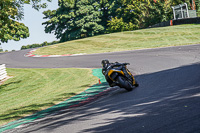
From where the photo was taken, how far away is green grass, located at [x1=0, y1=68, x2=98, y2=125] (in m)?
9.45

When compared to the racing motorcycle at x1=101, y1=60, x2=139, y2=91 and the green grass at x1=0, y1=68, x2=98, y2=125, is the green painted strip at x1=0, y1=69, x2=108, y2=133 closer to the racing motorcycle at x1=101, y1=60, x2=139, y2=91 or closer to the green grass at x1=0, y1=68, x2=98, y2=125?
the green grass at x1=0, y1=68, x2=98, y2=125

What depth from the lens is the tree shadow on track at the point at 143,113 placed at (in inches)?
199

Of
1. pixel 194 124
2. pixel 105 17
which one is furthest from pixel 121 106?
pixel 105 17

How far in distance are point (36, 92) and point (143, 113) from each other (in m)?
8.38

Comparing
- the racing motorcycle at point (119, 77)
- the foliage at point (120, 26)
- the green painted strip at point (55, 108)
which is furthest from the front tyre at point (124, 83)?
the foliage at point (120, 26)

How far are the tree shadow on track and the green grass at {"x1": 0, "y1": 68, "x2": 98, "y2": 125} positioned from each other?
2.22m

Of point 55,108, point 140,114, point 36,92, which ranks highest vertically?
point 140,114

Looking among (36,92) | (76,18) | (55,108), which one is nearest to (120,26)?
(76,18)

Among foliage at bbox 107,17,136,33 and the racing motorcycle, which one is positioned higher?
foliage at bbox 107,17,136,33

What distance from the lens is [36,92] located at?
13.3 meters

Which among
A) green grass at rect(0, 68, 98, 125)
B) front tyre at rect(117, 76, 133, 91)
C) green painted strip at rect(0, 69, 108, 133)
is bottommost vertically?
green grass at rect(0, 68, 98, 125)

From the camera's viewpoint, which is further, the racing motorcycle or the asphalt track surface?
the racing motorcycle

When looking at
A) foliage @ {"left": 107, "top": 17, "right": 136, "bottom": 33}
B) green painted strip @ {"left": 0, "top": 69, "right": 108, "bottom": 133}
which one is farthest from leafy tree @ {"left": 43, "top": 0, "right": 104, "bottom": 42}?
green painted strip @ {"left": 0, "top": 69, "right": 108, "bottom": 133}

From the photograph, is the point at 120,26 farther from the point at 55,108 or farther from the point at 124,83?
the point at 55,108
